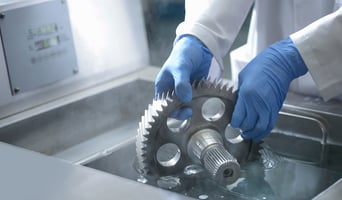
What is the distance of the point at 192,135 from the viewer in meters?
0.94

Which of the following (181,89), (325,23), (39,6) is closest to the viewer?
(181,89)

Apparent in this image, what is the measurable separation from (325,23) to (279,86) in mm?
134

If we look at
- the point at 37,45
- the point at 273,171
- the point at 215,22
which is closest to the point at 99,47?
the point at 37,45

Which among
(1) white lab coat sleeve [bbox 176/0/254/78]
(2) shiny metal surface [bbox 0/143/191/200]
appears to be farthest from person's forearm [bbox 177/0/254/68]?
(2) shiny metal surface [bbox 0/143/191/200]

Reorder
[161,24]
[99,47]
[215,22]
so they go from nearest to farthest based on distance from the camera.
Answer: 1. [215,22]
2. [99,47]
3. [161,24]

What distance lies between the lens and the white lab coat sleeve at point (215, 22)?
111 centimetres

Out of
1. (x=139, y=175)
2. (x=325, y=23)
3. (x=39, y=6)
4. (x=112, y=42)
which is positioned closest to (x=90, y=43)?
(x=112, y=42)

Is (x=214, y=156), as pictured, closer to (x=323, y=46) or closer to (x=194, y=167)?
(x=194, y=167)

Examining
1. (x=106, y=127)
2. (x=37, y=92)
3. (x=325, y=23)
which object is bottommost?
(x=106, y=127)

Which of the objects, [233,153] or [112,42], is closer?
[233,153]

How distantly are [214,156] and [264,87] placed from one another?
15 cm

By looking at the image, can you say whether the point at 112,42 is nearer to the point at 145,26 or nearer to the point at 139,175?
the point at 145,26

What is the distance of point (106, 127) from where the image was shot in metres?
1.35

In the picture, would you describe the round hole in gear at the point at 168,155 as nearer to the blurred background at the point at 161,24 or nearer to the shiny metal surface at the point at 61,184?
the shiny metal surface at the point at 61,184
